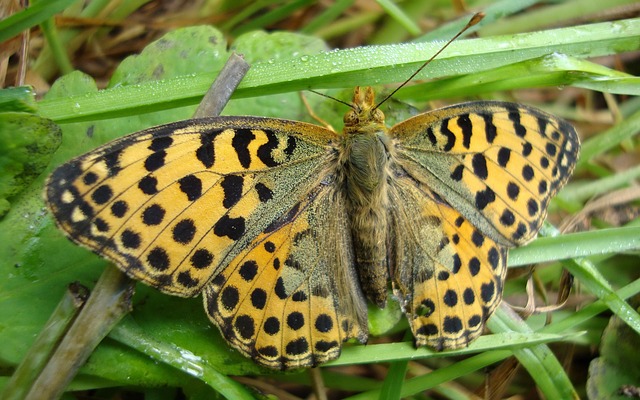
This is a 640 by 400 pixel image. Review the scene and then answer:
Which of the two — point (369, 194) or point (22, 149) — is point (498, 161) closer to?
point (369, 194)

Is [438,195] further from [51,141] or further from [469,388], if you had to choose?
[51,141]

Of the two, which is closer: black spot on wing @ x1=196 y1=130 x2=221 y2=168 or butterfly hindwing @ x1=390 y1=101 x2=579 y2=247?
black spot on wing @ x1=196 y1=130 x2=221 y2=168

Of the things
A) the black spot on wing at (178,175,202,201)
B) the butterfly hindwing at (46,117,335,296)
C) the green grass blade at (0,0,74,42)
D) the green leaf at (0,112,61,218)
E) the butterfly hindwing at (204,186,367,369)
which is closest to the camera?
the butterfly hindwing at (46,117,335,296)

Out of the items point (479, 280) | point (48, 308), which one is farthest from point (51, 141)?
point (479, 280)

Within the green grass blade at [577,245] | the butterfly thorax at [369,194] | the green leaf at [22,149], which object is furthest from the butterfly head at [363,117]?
the green leaf at [22,149]

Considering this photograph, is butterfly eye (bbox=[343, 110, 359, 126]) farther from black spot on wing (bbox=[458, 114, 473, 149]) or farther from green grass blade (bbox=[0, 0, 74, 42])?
green grass blade (bbox=[0, 0, 74, 42])

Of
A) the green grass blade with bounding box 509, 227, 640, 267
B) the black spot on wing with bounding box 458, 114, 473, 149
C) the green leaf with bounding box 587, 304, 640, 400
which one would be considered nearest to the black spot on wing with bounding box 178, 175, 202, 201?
the black spot on wing with bounding box 458, 114, 473, 149

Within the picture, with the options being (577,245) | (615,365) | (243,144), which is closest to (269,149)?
(243,144)

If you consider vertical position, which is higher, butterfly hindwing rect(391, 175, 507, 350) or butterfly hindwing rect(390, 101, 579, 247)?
butterfly hindwing rect(390, 101, 579, 247)

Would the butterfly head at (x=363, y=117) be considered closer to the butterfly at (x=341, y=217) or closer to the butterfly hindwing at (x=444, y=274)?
the butterfly at (x=341, y=217)
